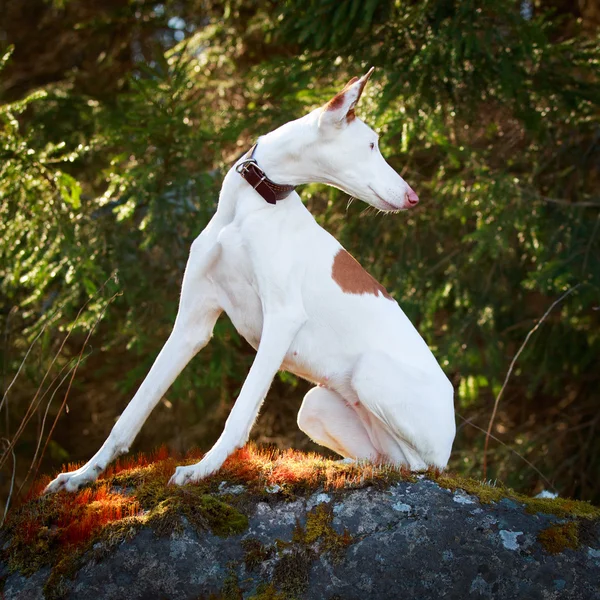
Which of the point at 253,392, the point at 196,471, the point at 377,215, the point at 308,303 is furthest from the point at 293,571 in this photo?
the point at 377,215

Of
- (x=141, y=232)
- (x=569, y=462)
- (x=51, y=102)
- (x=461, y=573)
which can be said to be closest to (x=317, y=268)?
(x=461, y=573)

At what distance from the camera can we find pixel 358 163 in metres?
4.28

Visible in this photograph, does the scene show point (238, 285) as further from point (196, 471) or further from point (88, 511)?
point (88, 511)

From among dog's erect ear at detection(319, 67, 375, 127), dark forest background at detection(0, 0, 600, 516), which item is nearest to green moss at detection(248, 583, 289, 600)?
dog's erect ear at detection(319, 67, 375, 127)

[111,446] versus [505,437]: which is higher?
[111,446]

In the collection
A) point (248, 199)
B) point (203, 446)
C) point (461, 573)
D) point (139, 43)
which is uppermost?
point (139, 43)

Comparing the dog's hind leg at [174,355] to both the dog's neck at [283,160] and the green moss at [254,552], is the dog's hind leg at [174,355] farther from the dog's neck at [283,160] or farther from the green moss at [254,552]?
the green moss at [254,552]

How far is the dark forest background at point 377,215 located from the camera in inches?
306

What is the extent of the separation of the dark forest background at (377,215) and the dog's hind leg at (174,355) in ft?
9.40

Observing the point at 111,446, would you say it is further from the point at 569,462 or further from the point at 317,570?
the point at 569,462

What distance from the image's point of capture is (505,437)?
9.93 meters

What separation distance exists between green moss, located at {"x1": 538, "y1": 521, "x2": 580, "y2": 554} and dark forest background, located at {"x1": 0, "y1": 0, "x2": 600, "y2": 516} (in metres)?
3.89

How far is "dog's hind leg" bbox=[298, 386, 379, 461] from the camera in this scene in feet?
15.5

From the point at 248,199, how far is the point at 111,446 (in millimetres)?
1473
